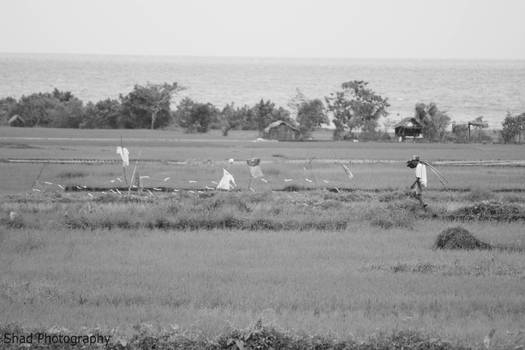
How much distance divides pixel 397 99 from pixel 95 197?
85667mm

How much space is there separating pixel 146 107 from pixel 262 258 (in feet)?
126

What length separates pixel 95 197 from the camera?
754 inches

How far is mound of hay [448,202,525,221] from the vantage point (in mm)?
16844

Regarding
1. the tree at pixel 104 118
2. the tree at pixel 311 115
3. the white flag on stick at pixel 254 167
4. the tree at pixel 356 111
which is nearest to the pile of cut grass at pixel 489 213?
the white flag on stick at pixel 254 167

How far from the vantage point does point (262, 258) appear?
12.3 metres

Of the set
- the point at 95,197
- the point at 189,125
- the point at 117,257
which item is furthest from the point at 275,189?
the point at 189,125

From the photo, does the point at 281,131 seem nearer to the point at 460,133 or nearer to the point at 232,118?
the point at 232,118

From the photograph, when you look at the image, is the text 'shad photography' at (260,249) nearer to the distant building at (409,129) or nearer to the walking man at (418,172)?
the walking man at (418,172)

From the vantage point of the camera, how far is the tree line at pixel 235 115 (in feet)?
145

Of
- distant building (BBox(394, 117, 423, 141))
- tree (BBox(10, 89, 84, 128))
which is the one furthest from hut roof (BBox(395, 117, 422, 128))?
tree (BBox(10, 89, 84, 128))

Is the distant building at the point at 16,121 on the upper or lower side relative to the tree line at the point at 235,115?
lower

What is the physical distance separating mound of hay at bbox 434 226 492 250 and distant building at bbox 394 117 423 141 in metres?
29.7

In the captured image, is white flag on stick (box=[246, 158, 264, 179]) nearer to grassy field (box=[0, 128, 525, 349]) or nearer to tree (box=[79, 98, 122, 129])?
grassy field (box=[0, 128, 525, 349])

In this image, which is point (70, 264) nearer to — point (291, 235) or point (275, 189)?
point (291, 235)
